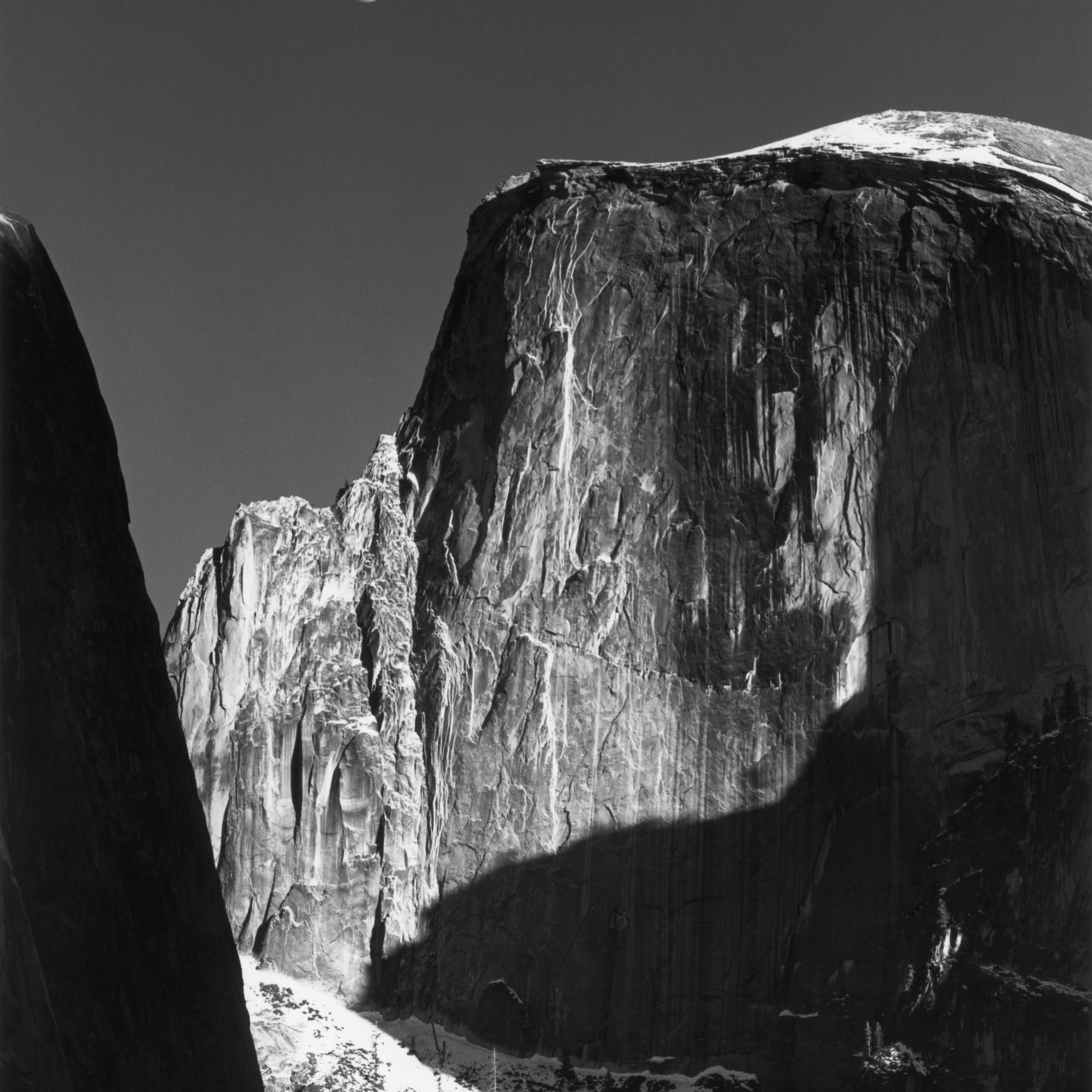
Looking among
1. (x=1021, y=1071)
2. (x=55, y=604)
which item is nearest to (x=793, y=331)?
(x=1021, y=1071)

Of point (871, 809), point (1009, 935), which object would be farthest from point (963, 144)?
point (1009, 935)

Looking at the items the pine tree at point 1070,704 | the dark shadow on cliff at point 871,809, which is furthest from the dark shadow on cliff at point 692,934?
the pine tree at point 1070,704

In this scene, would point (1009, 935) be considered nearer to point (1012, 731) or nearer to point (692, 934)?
point (1012, 731)

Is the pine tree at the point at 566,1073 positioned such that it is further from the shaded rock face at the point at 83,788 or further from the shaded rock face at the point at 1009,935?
the shaded rock face at the point at 83,788

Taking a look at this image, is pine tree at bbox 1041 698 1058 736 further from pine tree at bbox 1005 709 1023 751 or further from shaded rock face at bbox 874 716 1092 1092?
pine tree at bbox 1005 709 1023 751

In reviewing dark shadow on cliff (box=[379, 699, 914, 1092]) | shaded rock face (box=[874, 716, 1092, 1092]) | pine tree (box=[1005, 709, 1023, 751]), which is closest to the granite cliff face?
dark shadow on cliff (box=[379, 699, 914, 1092])

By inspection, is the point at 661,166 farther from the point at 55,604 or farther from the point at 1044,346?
the point at 55,604
